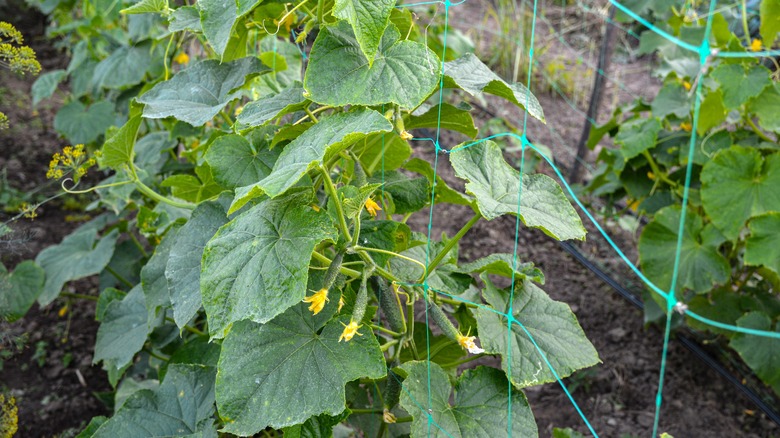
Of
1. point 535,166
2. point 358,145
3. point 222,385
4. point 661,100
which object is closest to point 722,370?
point 661,100

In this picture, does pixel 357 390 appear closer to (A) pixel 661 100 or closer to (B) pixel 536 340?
(B) pixel 536 340

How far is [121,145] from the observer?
70.9 inches

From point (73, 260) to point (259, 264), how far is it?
177 cm

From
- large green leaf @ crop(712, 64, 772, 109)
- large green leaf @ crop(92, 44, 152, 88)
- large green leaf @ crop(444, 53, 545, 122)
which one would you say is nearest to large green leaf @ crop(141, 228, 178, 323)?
large green leaf @ crop(444, 53, 545, 122)

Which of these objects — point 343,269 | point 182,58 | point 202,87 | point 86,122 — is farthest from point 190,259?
point 86,122

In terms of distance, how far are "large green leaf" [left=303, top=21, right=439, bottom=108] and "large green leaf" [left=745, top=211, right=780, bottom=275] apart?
5.16 ft

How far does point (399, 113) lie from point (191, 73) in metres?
0.65

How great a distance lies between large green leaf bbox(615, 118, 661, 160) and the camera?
2934 millimetres

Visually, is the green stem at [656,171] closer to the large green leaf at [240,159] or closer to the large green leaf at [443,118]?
the large green leaf at [443,118]

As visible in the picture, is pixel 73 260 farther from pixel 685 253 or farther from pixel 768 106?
pixel 768 106

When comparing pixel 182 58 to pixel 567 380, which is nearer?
pixel 567 380

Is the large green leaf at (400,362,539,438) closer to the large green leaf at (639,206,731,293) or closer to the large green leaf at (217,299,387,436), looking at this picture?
the large green leaf at (217,299,387,436)

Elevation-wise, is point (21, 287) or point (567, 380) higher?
point (21, 287)

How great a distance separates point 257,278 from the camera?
4.41 feet
